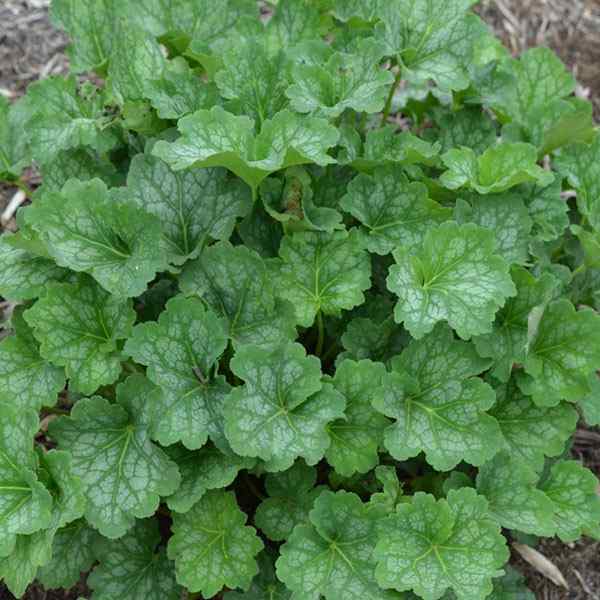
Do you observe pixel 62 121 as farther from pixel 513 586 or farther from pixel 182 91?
pixel 513 586

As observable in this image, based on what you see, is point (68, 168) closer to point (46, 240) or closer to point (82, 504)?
point (46, 240)

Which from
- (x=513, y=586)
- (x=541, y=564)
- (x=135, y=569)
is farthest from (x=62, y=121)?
(x=541, y=564)

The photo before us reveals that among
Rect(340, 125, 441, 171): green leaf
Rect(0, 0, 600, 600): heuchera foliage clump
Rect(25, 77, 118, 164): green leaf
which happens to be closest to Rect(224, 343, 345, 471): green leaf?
Rect(0, 0, 600, 600): heuchera foliage clump

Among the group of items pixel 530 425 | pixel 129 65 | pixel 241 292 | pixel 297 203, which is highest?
pixel 129 65

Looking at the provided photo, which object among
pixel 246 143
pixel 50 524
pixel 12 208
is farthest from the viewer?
pixel 12 208

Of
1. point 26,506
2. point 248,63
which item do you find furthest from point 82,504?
point 248,63

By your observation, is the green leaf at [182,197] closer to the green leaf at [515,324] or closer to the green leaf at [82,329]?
the green leaf at [82,329]

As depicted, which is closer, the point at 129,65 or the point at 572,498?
the point at 572,498
